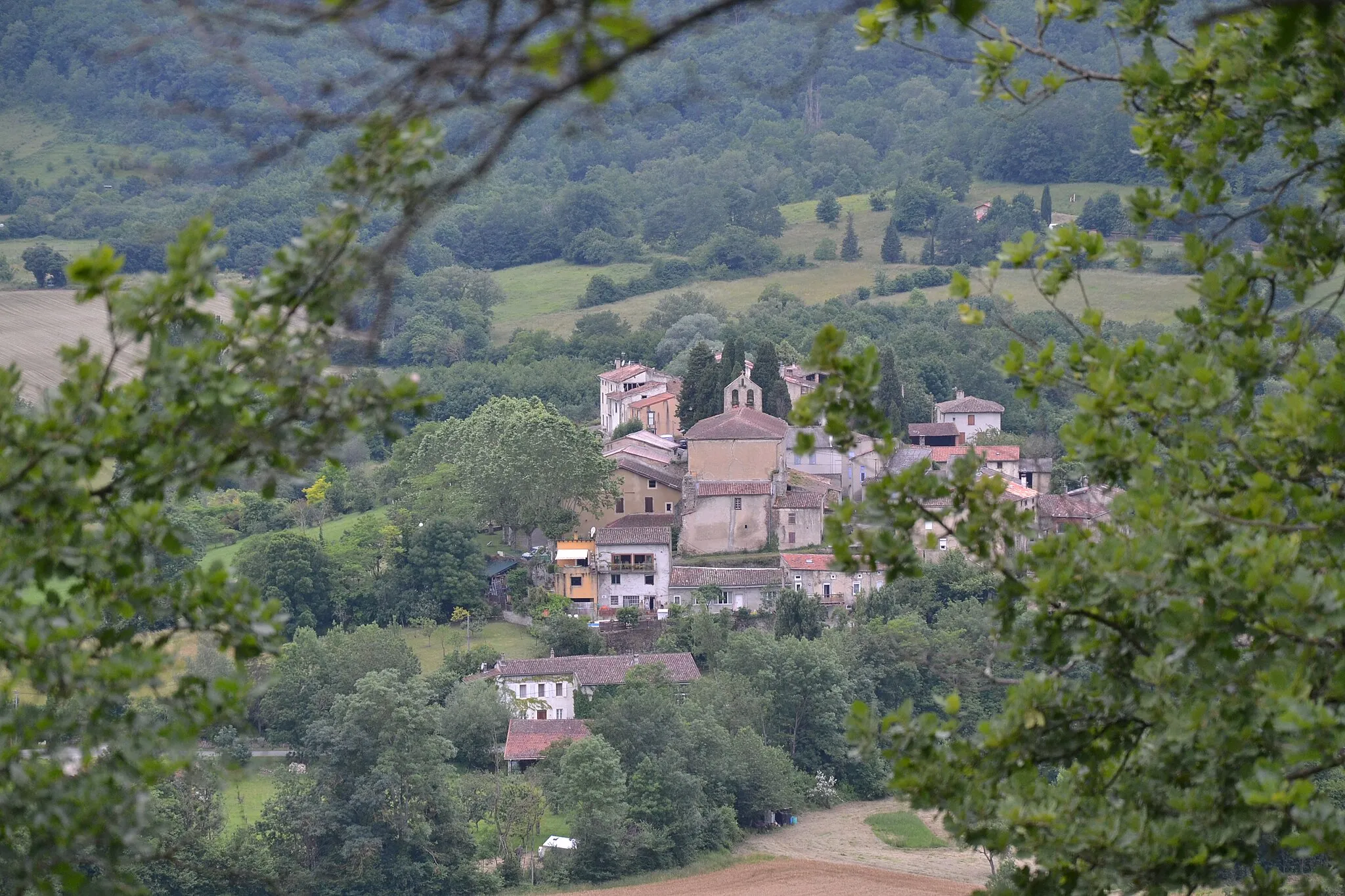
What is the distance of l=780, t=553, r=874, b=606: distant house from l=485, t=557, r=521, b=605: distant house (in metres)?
7.51

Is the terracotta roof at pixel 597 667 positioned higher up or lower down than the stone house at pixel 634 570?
lower down

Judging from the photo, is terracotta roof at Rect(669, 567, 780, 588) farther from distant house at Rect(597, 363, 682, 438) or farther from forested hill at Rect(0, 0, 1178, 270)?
forested hill at Rect(0, 0, 1178, 270)

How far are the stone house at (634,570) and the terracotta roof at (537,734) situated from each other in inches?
260

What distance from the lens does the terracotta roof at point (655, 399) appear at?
4891 cm

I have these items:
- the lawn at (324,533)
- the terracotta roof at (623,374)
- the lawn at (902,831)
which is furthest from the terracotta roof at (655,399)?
the lawn at (902,831)

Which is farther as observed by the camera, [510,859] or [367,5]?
[510,859]

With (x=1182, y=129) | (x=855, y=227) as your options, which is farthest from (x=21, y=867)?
(x=855, y=227)

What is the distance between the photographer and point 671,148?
11806 centimetres

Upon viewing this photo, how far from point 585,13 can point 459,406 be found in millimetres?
57969

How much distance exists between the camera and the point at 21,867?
345 centimetres

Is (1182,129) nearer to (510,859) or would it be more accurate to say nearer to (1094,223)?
(510,859)

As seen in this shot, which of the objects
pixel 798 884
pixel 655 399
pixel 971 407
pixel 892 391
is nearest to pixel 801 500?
pixel 892 391

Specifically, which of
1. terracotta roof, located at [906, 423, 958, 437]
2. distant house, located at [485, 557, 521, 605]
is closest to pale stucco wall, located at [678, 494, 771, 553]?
distant house, located at [485, 557, 521, 605]

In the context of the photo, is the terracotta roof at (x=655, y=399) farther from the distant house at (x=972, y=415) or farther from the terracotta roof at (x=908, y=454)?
the distant house at (x=972, y=415)
